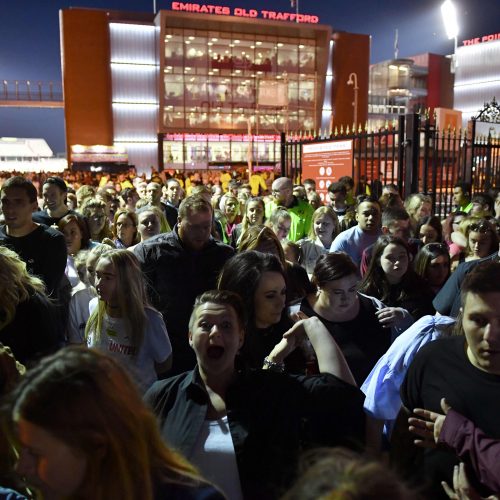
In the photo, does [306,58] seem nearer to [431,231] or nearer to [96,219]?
[431,231]

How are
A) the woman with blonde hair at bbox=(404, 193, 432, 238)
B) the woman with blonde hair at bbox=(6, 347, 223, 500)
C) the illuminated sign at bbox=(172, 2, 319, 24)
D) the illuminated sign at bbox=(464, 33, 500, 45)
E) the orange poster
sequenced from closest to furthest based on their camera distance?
the woman with blonde hair at bbox=(6, 347, 223, 500) → the woman with blonde hair at bbox=(404, 193, 432, 238) → the orange poster → the illuminated sign at bbox=(172, 2, 319, 24) → the illuminated sign at bbox=(464, 33, 500, 45)

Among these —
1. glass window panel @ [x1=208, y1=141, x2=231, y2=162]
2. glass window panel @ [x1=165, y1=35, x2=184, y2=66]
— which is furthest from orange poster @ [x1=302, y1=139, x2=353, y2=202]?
glass window panel @ [x1=165, y1=35, x2=184, y2=66]

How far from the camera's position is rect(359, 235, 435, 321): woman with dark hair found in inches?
168

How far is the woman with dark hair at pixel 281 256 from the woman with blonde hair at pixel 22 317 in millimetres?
1575

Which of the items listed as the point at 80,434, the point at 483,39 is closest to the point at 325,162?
the point at 80,434

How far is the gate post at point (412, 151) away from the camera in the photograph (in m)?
10.4

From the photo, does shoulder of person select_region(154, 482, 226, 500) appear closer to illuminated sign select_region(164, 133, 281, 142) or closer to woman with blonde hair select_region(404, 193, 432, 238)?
woman with blonde hair select_region(404, 193, 432, 238)

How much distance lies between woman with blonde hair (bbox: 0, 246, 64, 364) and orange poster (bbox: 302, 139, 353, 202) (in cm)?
982

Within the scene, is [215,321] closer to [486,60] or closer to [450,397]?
[450,397]

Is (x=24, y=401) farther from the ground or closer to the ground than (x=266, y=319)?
farther from the ground

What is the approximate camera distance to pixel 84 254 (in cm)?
486

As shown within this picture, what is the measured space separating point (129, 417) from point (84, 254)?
3.59 meters

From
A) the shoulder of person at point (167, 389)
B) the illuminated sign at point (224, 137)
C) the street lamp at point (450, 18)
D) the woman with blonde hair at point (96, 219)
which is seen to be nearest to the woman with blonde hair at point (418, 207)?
the woman with blonde hair at point (96, 219)

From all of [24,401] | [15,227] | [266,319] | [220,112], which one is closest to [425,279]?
[266,319]
